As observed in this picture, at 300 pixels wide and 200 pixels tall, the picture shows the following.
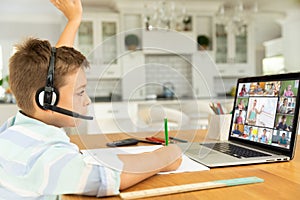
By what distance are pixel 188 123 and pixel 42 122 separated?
47cm

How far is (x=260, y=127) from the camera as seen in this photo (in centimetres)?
102

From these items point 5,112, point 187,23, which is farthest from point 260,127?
point 187,23

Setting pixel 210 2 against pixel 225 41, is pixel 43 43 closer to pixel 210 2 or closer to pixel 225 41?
pixel 210 2

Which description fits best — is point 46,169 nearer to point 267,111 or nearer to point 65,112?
point 65,112

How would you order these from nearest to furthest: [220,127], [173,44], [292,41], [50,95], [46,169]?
[46,169]
[50,95]
[173,44]
[220,127]
[292,41]

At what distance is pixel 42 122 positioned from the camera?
754 millimetres

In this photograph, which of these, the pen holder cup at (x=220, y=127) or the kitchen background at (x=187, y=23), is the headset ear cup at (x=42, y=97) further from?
the kitchen background at (x=187, y=23)

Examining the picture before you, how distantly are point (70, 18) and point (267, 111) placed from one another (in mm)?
799

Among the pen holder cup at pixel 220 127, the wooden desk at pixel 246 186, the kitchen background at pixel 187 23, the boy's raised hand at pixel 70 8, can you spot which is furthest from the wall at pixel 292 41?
the wooden desk at pixel 246 186

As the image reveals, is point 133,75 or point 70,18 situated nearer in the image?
point 133,75

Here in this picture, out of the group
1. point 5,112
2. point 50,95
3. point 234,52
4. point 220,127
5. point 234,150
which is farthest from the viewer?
point 234,52

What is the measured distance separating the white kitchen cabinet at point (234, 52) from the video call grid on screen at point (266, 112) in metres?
4.40

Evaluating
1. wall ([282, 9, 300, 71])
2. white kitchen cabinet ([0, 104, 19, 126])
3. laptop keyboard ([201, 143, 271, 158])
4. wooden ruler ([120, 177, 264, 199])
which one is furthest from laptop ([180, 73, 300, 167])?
wall ([282, 9, 300, 71])

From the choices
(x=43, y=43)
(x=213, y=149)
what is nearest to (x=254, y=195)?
(x=213, y=149)
